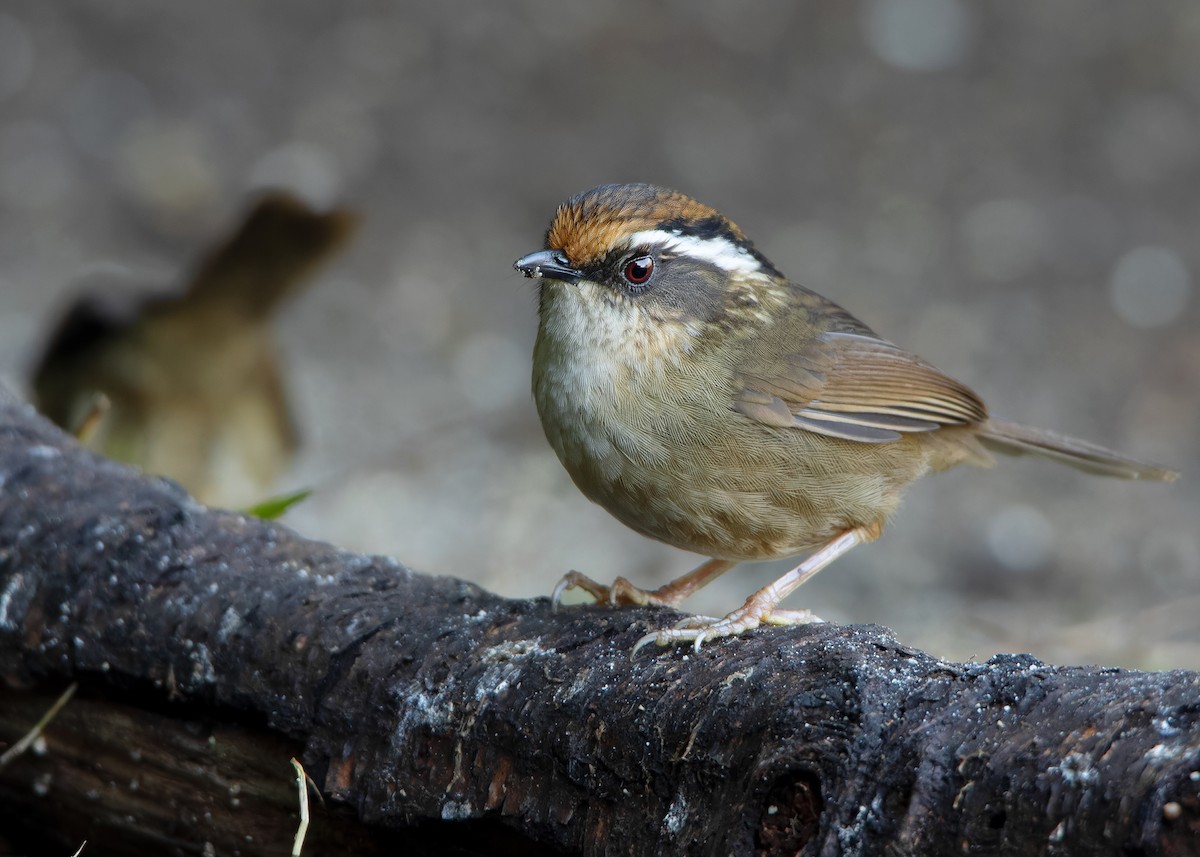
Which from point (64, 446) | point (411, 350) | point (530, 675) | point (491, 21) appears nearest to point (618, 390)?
Answer: point (530, 675)

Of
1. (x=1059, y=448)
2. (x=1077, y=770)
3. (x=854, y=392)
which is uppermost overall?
(x=1059, y=448)

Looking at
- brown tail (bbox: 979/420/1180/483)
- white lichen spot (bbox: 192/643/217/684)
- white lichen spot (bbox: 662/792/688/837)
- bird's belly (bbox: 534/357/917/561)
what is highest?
brown tail (bbox: 979/420/1180/483)

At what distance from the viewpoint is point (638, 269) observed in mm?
4020

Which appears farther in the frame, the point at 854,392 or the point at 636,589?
the point at 854,392

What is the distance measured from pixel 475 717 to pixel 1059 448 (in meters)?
2.84

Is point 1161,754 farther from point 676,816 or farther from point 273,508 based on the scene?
point 273,508

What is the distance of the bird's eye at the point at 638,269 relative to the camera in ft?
13.1

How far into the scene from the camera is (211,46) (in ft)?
30.1

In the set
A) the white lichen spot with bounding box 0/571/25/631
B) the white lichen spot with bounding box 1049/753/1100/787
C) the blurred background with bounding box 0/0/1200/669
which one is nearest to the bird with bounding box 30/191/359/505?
the blurred background with bounding box 0/0/1200/669

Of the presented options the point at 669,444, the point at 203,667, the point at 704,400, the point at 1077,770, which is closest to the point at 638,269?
the point at 704,400

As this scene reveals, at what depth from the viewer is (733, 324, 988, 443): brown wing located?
4.05 meters

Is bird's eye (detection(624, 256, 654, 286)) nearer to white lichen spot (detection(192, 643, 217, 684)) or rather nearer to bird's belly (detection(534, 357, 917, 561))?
bird's belly (detection(534, 357, 917, 561))

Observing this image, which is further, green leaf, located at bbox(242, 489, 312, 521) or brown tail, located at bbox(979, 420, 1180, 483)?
brown tail, located at bbox(979, 420, 1180, 483)

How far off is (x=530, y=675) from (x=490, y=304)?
18.9 ft
